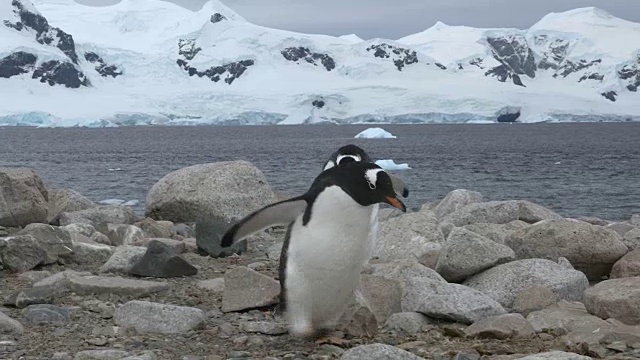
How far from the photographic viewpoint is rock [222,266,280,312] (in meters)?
5.93

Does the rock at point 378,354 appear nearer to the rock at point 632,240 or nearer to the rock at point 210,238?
the rock at point 210,238

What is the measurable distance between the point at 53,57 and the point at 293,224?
18102cm

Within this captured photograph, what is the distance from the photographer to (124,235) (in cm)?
897

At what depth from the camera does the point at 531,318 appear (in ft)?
19.5

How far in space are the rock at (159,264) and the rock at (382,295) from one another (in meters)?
1.62

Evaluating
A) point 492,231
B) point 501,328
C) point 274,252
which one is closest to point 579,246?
point 492,231

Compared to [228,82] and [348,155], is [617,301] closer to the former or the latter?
[348,155]

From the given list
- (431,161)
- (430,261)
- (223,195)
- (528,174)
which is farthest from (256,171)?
(431,161)

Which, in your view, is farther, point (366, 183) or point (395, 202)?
point (366, 183)

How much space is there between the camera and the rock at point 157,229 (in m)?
9.82

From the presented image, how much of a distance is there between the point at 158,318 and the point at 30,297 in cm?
111

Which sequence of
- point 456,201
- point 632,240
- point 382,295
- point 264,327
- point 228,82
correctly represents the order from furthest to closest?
1. point 228,82
2. point 456,201
3. point 632,240
4. point 382,295
5. point 264,327

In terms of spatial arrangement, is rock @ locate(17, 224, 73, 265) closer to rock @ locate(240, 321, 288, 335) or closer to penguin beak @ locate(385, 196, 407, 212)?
rock @ locate(240, 321, 288, 335)

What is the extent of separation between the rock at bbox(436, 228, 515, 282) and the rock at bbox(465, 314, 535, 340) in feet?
5.16
